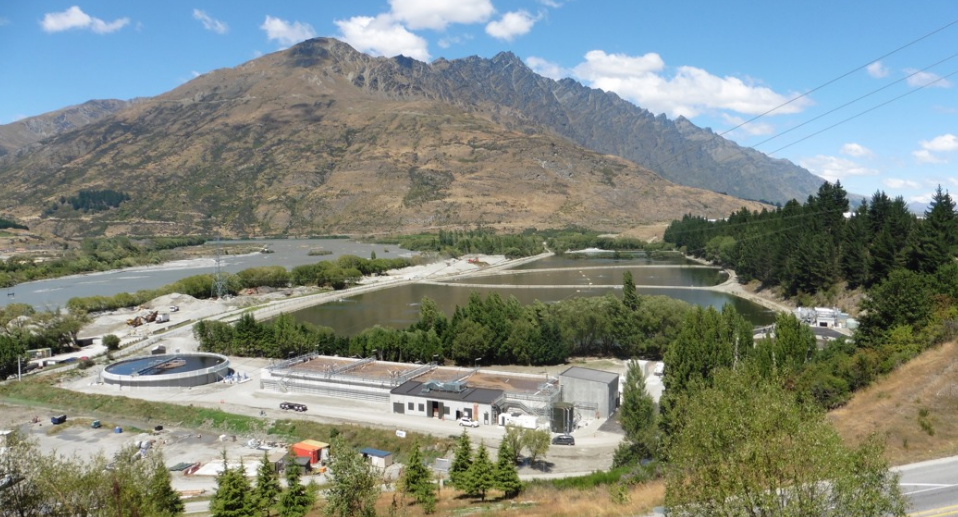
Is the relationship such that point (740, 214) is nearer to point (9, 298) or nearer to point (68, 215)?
point (9, 298)

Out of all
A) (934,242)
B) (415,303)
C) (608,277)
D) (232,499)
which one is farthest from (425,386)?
(608,277)

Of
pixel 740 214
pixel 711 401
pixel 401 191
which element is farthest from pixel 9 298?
pixel 401 191

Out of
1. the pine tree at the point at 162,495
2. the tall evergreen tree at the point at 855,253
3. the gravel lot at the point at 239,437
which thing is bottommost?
the gravel lot at the point at 239,437

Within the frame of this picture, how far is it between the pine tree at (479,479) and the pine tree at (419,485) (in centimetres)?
99

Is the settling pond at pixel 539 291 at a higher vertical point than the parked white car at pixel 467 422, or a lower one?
higher

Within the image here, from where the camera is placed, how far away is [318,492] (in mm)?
20562

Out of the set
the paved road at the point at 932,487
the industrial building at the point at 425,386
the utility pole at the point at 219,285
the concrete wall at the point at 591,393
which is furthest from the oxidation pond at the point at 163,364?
the paved road at the point at 932,487

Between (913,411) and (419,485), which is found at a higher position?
(913,411)

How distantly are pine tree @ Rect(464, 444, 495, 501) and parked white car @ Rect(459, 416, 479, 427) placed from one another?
879 centimetres

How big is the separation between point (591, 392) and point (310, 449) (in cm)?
1247

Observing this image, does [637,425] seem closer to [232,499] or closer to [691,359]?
[691,359]

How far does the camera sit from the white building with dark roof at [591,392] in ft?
92.4

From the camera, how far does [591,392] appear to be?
28.3 metres

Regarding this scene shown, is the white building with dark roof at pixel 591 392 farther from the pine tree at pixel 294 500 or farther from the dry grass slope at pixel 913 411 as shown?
the pine tree at pixel 294 500
